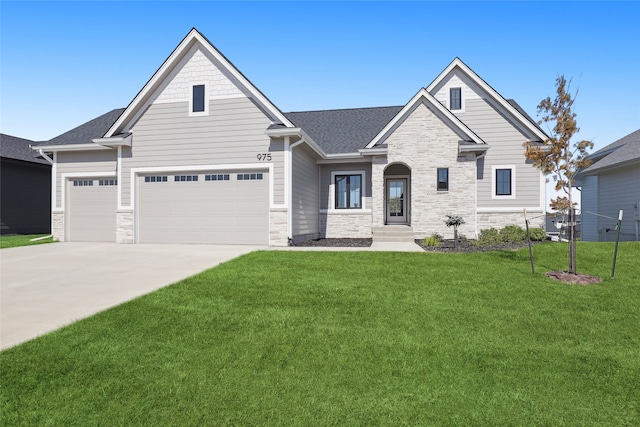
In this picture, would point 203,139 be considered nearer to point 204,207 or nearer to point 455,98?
point 204,207

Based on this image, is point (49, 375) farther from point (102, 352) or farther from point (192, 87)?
point (192, 87)

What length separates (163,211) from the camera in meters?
14.3

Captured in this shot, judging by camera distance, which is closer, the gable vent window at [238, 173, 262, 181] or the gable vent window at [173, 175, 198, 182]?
the gable vent window at [238, 173, 262, 181]

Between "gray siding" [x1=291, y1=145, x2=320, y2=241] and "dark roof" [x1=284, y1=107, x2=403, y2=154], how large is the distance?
1.59m

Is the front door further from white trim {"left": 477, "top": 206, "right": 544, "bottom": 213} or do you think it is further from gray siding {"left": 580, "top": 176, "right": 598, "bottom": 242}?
gray siding {"left": 580, "top": 176, "right": 598, "bottom": 242}

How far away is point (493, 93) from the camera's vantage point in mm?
16531

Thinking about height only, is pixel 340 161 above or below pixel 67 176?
above

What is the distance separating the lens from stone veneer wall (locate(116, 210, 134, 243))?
47.0 ft

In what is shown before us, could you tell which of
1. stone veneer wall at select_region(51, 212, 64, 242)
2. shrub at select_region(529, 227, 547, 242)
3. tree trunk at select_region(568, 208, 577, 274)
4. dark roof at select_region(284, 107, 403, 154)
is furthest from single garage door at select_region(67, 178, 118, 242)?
shrub at select_region(529, 227, 547, 242)

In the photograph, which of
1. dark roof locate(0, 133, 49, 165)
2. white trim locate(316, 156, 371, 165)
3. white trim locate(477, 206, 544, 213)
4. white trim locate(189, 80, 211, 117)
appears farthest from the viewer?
dark roof locate(0, 133, 49, 165)

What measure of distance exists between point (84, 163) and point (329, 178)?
11361 mm

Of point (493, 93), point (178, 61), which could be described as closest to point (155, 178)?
point (178, 61)

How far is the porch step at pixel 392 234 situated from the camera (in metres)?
14.8

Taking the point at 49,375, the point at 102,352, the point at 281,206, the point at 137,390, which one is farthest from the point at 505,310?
the point at 281,206
